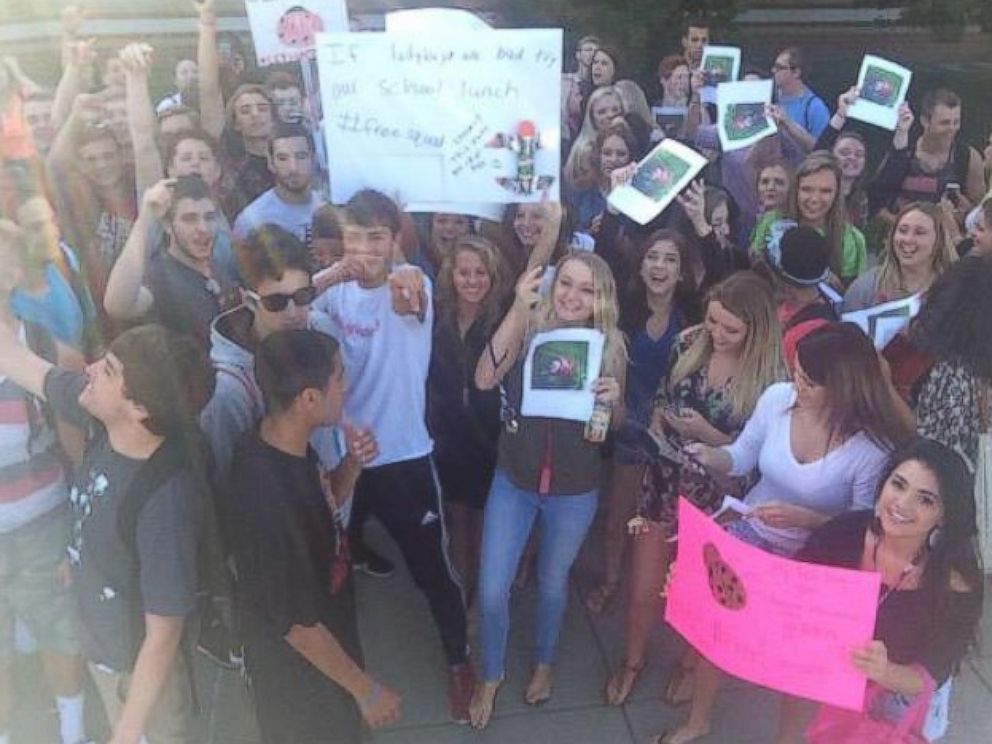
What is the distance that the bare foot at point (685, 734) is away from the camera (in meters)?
3.50

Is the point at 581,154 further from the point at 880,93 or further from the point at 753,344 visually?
the point at 753,344

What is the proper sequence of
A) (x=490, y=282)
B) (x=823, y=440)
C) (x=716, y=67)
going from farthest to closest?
(x=716, y=67) → (x=490, y=282) → (x=823, y=440)

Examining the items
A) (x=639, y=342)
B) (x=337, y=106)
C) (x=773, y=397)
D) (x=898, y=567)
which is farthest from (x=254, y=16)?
(x=898, y=567)

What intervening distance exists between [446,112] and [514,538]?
1430 mm

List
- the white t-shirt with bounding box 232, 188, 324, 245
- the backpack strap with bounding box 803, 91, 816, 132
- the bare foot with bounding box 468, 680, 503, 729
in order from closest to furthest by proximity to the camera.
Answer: the bare foot with bounding box 468, 680, 503, 729
the white t-shirt with bounding box 232, 188, 324, 245
the backpack strap with bounding box 803, 91, 816, 132

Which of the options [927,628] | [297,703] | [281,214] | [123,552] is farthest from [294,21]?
[927,628]

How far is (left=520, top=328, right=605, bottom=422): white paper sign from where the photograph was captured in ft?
11.1

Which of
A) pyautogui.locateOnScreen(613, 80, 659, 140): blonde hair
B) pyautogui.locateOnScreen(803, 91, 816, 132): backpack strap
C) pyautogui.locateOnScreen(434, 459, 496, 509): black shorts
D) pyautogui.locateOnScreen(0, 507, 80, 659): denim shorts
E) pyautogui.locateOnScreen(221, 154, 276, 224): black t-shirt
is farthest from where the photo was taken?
pyautogui.locateOnScreen(803, 91, 816, 132): backpack strap

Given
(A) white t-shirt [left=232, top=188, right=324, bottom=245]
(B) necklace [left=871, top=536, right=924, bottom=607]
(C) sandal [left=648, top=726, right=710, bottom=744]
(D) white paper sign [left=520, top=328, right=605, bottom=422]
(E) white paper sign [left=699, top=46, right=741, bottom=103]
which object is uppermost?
(E) white paper sign [left=699, top=46, right=741, bottom=103]

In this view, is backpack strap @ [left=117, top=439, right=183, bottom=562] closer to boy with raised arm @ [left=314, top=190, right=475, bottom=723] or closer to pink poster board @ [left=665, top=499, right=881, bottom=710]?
boy with raised arm @ [left=314, top=190, right=475, bottom=723]

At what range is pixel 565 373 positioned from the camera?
11.1 feet

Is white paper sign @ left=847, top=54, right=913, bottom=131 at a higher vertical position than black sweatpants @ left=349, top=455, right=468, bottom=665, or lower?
higher

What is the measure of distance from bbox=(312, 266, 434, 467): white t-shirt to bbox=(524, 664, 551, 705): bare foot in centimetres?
89

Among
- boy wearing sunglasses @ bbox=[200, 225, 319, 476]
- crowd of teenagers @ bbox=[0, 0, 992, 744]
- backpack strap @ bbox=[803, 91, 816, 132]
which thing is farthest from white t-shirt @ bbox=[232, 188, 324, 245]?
backpack strap @ bbox=[803, 91, 816, 132]
